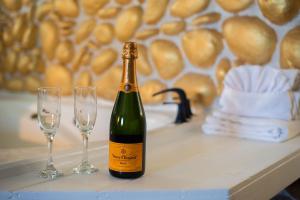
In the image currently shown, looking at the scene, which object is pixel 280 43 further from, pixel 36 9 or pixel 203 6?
pixel 36 9

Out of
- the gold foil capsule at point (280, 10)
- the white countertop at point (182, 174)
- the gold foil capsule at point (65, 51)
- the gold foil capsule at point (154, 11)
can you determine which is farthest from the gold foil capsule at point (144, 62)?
the white countertop at point (182, 174)

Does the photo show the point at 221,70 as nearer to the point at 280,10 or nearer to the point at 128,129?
the point at 280,10

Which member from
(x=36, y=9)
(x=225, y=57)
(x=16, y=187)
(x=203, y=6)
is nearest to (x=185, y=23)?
(x=203, y=6)

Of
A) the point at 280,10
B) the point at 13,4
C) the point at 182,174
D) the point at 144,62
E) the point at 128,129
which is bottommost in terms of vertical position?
the point at 182,174

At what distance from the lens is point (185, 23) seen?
1835mm

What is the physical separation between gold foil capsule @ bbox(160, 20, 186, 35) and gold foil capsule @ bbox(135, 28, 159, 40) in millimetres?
37

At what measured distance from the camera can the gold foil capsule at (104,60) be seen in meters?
2.09

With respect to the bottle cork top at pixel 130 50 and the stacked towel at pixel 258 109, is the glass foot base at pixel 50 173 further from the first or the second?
the stacked towel at pixel 258 109

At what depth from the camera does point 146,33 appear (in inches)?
76.5

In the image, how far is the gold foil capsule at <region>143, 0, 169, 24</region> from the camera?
189 centimetres

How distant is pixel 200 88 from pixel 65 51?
85cm

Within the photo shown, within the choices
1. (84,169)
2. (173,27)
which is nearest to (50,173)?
(84,169)

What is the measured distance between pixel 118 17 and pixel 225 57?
2.01 ft

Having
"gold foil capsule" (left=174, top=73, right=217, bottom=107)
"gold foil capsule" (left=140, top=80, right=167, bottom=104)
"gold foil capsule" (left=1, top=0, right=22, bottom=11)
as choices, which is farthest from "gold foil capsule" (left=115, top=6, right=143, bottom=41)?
"gold foil capsule" (left=1, top=0, right=22, bottom=11)
